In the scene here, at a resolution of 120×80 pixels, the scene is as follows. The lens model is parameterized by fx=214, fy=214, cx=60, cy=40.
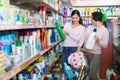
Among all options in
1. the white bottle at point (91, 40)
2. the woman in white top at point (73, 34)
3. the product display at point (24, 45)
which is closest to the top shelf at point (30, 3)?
the product display at point (24, 45)

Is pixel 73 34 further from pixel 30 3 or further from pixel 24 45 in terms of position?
pixel 24 45

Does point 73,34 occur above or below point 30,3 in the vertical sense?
below

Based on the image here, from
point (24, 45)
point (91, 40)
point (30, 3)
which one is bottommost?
point (91, 40)

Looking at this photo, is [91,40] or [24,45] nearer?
[24,45]

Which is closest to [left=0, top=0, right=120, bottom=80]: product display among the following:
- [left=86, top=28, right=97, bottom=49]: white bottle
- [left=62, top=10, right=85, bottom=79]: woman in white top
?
[left=86, top=28, right=97, bottom=49]: white bottle

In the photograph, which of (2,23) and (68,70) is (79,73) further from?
(2,23)

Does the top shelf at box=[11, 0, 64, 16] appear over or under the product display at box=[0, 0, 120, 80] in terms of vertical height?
over

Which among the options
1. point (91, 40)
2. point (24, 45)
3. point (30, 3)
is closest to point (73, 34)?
point (91, 40)

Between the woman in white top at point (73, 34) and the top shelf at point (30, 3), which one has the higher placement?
the top shelf at point (30, 3)

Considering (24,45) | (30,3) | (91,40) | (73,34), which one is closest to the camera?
(24,45)

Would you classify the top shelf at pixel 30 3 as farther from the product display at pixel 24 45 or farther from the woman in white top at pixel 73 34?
the woman in white top at pixel 73 34

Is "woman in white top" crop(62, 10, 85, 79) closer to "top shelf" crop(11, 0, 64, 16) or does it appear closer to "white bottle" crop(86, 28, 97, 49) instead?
"white bottle" crop(86, 28, 97, 49)

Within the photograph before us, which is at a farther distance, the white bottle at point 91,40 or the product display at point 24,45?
the white bottle at point 91,40

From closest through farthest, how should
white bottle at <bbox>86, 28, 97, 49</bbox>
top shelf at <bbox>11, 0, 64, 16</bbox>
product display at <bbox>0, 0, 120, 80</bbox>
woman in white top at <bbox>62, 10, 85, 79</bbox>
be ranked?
product display at <bbox>0, 0, 120, 80</bbox> → top shelf at <bbox>11, 0, 64, 16</bbox> → white bottle at <bbox>86, 28, 97, 49</bbox> → woman in white top at <bbox>62, 10, 85, 79</bbox>
